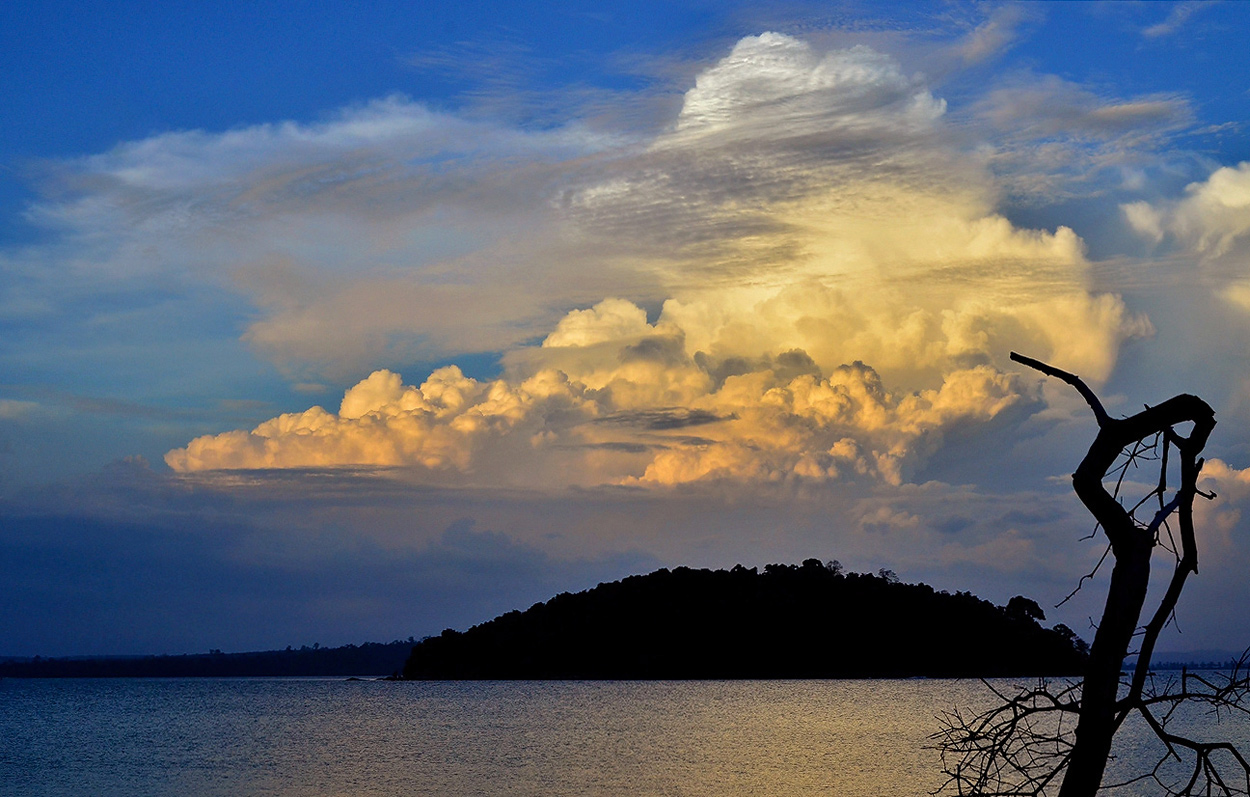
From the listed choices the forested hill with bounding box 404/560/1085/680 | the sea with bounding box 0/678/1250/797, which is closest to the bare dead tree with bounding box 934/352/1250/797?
the sea with bounding box 0/678/1250/797

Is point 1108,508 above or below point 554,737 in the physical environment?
Result: above

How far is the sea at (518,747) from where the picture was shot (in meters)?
55.2

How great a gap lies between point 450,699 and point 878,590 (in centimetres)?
7028

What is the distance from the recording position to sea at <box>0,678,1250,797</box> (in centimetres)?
5525

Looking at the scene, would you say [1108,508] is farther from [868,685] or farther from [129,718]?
[868,685]

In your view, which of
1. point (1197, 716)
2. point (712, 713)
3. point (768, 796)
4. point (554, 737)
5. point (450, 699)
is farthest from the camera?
point (450, 699)

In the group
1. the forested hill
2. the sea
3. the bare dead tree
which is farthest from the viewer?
the forested hill

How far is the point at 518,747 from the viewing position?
76125 mm

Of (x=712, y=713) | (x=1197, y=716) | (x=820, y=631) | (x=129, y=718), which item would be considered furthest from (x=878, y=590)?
(x=129, y=718)

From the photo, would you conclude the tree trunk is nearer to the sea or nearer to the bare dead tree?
the bare dead tree

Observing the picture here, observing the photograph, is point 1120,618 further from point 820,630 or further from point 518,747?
point 820,630

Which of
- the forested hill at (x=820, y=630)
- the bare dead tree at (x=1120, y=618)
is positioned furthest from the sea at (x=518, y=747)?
the forested hill at (x=820, y=630)

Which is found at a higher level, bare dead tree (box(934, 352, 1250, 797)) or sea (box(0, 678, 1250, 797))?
bare dead tree (box(934, 352, 1250, 797))

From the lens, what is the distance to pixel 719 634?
627 feet
